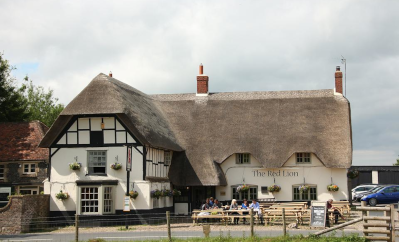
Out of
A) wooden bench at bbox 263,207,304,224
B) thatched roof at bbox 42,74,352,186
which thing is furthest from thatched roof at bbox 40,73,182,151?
wooden bench at bbox 263,207,304,224

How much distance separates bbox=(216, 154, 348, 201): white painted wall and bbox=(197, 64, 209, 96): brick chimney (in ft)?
20.0

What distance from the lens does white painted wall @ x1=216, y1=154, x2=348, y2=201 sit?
111 ft

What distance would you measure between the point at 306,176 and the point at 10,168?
18.9m

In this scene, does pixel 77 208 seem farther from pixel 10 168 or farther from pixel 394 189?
pixel 394 189

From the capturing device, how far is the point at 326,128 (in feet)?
114

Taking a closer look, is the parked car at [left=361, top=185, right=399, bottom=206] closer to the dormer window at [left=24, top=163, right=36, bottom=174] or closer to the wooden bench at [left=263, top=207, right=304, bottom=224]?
the wooden bench at [left=263, top=207, right=304, bottom=224]

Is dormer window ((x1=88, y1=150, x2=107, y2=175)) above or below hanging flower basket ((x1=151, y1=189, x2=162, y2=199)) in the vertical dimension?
above

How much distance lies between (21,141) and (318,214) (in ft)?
71.9

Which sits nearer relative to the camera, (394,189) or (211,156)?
(211,156)

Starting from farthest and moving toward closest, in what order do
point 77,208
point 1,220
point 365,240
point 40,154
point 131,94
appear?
point 40,154, point 131,94, point 77,208, point 1,220, point 365,240

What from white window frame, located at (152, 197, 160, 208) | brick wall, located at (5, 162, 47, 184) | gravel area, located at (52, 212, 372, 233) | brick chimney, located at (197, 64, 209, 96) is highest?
brick chimney, located at (197, 64, 209, 96)

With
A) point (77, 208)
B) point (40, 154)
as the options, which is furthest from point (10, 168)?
point (77, 208)

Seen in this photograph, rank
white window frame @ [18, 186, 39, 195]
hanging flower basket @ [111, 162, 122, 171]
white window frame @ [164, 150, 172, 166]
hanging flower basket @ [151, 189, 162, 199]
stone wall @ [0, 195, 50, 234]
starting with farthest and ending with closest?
1. white window frame @ [18, 186, 39, 195]
2. white window frame @ [164, 150, 172, 166]
3. hanging flower basket @ [151, 189, 162, 199]
4. hanging flower basket @ [111, 162, 122, 171]
5. stone wall @ [0, 195, 50, 234]

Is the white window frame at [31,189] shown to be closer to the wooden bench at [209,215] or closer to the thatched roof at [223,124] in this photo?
the thatched roof at [223,124]
